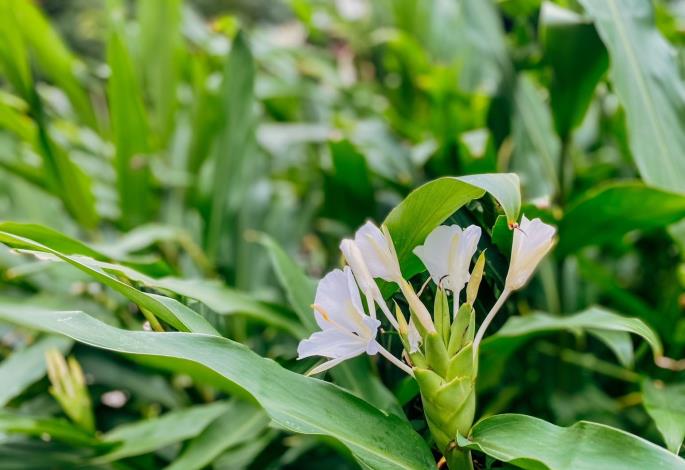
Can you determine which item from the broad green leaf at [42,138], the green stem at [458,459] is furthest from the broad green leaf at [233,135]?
the green stem at [458,459]

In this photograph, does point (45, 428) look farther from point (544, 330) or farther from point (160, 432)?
point (544, 330)

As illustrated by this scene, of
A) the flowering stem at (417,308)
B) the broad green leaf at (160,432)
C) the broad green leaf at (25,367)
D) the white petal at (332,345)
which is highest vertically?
the flowering stem at (417,308)

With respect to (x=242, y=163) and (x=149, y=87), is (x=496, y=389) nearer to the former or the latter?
(x=242, y=163)

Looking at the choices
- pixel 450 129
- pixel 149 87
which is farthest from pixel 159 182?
pixel 450 129

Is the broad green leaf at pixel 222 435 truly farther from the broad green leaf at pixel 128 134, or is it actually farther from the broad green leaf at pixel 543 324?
the broad green leaf at pixel 128 134

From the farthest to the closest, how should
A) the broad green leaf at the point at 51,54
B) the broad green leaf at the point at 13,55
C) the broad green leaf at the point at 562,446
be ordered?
the broad green leaf at the point at 51,54
the broad green leaf at the point at 13,55
the broad green leaf at the point at 562,446

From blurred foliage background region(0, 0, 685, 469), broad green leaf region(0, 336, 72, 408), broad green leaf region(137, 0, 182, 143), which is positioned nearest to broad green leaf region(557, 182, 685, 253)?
blurred foliage background region(0, 0, 685, 469)
